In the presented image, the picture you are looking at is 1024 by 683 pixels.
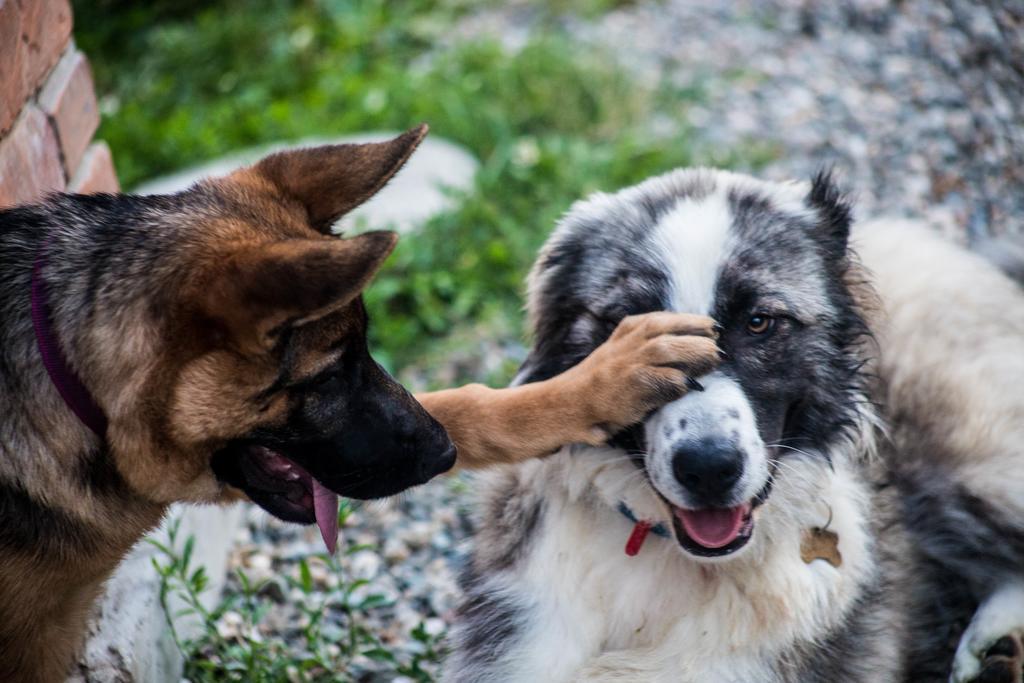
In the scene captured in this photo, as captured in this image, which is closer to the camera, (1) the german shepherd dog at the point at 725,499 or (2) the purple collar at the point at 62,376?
(2) the purple collar at the point at 62,376

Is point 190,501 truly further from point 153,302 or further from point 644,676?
point 644,676

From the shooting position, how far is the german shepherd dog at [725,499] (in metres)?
2.73

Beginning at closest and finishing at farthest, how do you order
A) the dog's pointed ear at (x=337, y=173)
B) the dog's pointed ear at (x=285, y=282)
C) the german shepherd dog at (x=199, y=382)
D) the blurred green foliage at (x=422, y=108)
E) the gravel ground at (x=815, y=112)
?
the dog's pointed ear at (x=285, y=282) < the german shepherd dog at (x=199, y=382) < the dog's pointed ear at (x=337, y=173) < the gravel ground at (x=815, y=112) < the blurred green foliage at (x=422, y=108)

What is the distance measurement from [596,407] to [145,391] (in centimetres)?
105

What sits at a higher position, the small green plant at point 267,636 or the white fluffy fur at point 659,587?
the white fluffy fur at point 659,587

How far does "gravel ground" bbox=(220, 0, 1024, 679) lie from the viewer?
4.02 meters

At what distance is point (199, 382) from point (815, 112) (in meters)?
5.33

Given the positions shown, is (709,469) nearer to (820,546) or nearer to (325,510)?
(820,546)

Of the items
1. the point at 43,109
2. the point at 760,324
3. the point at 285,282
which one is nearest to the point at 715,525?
the point at 760,324

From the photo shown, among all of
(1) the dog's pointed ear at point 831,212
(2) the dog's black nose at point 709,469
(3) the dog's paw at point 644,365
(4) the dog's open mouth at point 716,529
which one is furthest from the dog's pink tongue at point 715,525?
(1) the dog's pointed ear at point 831,212

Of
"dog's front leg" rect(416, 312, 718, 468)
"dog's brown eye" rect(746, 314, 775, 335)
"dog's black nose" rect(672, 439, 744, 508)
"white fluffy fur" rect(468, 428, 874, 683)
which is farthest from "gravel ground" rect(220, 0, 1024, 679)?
"dog's brown eye" rect(746, 314, 775, 335)

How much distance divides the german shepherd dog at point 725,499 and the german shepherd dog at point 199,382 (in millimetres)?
→ 162

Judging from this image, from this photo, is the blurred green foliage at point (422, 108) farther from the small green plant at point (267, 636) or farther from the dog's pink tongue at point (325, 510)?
the dog's pink tongue at point (325, 510)

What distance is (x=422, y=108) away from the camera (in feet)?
21.9
